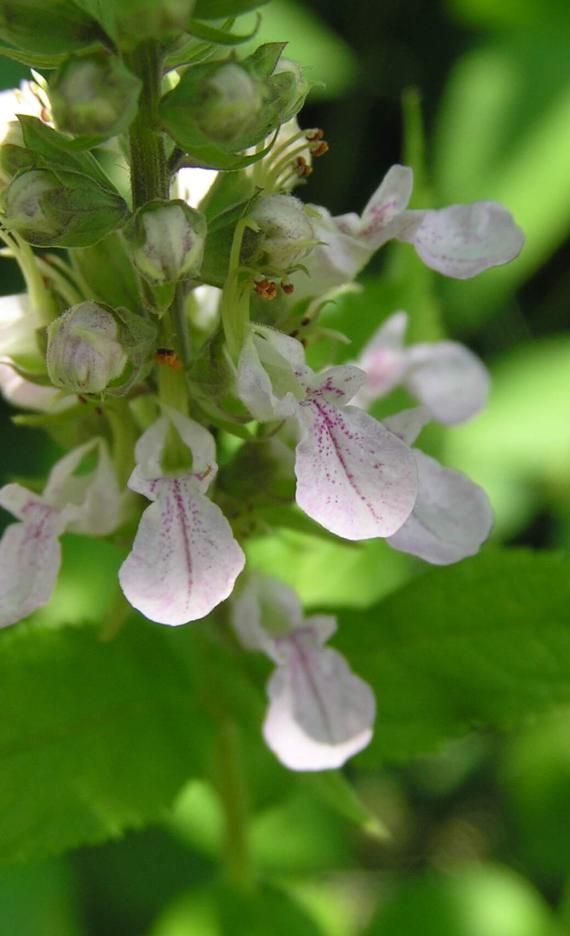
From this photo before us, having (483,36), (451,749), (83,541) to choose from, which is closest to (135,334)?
(83,541)

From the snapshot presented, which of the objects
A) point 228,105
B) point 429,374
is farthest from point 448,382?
point 228,105

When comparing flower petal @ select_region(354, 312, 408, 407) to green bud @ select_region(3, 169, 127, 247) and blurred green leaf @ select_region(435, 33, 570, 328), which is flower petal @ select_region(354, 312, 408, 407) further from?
blurred green leaf @ select_region(435, 33, 570, 328)

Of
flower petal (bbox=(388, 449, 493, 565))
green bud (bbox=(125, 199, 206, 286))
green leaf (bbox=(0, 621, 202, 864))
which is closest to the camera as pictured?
green bud (bbox=(125, 199, 206, 286))

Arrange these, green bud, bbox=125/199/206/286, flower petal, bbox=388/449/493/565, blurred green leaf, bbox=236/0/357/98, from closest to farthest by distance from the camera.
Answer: green bud, bbox=125/199/206/286
flower petal, bbox=388/449/493/565
blurred green leaf, bbox=236/0/357/98

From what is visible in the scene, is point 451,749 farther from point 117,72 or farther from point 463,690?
point 117,72

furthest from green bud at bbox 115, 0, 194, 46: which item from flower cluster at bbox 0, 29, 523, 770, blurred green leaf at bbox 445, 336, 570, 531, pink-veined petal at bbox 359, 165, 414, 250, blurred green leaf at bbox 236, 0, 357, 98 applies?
blurred green leaf at bbox 236, 0, 357, 98

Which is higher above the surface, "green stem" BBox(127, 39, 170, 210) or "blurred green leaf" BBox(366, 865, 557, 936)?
"green stem" BBox(127, 39, 170, 210)

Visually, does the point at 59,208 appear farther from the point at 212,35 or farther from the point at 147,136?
the point at 212,35
